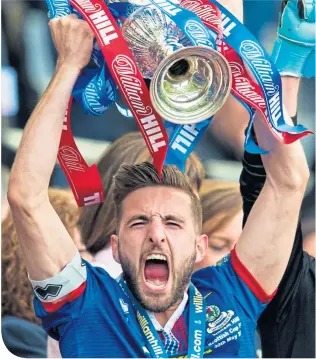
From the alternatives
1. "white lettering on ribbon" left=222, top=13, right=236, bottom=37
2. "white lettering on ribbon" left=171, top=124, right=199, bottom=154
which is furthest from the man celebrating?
"white lettering on ribbon" left=222, top=13, right=236, bottom=37

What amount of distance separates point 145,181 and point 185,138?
220 mm

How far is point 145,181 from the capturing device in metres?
3.45

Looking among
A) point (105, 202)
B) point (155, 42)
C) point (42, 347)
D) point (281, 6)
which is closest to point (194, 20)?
point (155, 42)

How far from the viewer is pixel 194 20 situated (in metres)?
3.14

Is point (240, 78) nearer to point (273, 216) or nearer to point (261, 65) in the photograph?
point (261, 65)

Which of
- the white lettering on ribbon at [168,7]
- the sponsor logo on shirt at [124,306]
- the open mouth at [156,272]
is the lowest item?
the sponsor logo on shirt at [124,306]

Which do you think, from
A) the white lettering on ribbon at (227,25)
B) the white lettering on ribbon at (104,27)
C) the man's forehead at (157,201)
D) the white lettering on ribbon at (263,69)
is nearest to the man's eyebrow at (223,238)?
the man's forehead at (157,201)

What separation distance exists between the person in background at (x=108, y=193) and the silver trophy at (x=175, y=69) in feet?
1.87

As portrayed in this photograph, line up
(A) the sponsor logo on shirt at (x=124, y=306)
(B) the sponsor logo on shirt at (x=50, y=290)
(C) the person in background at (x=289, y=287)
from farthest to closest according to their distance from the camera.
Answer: (C) the person in background at (x=289, y=287)
(A) the sponsor logo on shirt at (x=124, y=306)
(B) the sponsor logo on shirt at (x=50, y=290)

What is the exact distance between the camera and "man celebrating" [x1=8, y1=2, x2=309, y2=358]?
3197 millimetres

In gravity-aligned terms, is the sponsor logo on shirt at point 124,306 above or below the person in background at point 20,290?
above

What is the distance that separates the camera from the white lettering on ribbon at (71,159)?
3.40m

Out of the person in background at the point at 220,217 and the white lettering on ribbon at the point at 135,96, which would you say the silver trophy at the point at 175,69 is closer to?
the white lettering on ribbon at the point at 135,96

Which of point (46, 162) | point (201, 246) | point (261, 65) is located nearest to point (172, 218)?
point (201, 246)
